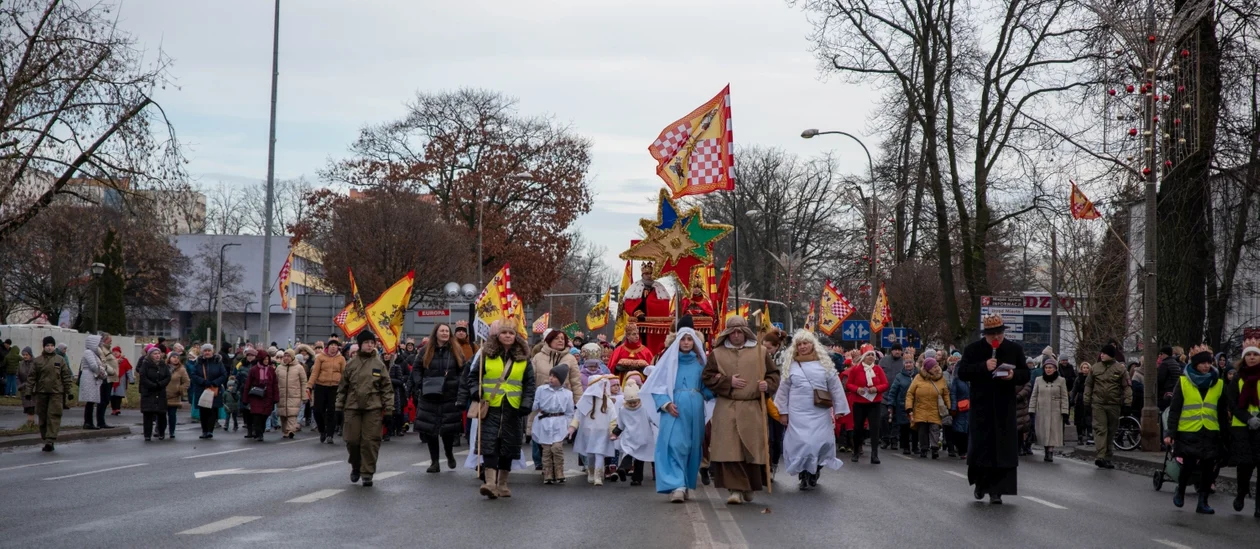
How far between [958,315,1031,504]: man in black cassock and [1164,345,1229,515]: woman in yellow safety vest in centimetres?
175

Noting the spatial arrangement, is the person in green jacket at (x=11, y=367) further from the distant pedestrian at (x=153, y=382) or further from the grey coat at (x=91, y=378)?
the distant pedestrian at (x=153, y=382)

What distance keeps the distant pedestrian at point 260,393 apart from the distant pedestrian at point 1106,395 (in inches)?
529

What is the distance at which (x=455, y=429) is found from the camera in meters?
15.8

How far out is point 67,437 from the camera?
2334 cm

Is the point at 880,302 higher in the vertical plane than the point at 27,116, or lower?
lower

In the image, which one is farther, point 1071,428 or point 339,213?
point 339,213

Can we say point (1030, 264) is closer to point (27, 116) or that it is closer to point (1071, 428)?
point (1071, 428)

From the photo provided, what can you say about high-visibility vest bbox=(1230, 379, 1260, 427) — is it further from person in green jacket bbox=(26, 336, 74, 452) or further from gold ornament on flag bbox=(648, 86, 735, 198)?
person in green jacket bbox=(26, 336, 74, 452)

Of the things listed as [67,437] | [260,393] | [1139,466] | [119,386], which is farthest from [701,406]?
[119,386]

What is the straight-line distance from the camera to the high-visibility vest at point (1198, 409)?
13523 millimetres

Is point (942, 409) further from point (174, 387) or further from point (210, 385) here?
point (174, 387)

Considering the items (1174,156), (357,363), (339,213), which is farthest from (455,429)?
(339,213)

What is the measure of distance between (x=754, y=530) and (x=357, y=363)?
5.53 meters

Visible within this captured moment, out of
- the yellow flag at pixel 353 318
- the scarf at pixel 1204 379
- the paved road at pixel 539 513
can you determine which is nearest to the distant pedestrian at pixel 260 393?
the paved road at pixel 539 513
